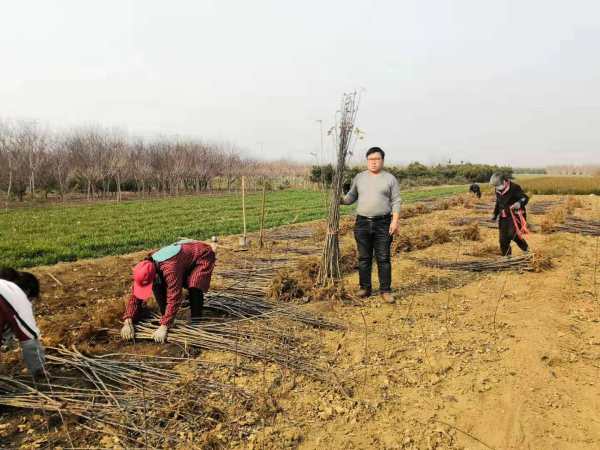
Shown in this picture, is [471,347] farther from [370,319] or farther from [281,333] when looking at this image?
[281,333]

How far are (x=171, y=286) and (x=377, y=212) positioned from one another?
2.21 meters

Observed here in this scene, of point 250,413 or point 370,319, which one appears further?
point 370,319

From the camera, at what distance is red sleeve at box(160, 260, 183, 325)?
306cm

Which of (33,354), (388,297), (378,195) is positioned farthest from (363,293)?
(33,354)

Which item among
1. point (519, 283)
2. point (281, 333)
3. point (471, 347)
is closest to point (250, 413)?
point (281, 333)

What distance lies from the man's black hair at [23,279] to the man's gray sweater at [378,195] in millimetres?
2977

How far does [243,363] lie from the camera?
2955 millimetres

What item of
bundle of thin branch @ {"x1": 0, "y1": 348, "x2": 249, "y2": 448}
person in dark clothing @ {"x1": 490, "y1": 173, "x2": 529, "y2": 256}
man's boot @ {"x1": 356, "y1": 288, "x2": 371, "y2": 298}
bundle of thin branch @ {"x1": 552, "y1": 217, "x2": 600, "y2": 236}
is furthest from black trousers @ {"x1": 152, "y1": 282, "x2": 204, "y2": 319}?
bundle of thin branch @ {"x1": 552, "y1": 217, "x2": 600, "y2": 236}

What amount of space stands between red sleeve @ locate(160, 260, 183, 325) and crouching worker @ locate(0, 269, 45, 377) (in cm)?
86

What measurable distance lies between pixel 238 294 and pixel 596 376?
3.20m

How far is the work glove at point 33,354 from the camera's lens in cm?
247

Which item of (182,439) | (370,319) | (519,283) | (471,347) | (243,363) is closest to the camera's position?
(182,439)

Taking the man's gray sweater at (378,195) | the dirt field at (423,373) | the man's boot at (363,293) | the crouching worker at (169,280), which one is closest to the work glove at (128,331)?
the crouching worker at (169,280)

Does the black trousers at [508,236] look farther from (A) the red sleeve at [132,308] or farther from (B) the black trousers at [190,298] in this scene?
(A) the red sleeve at [132,308]
